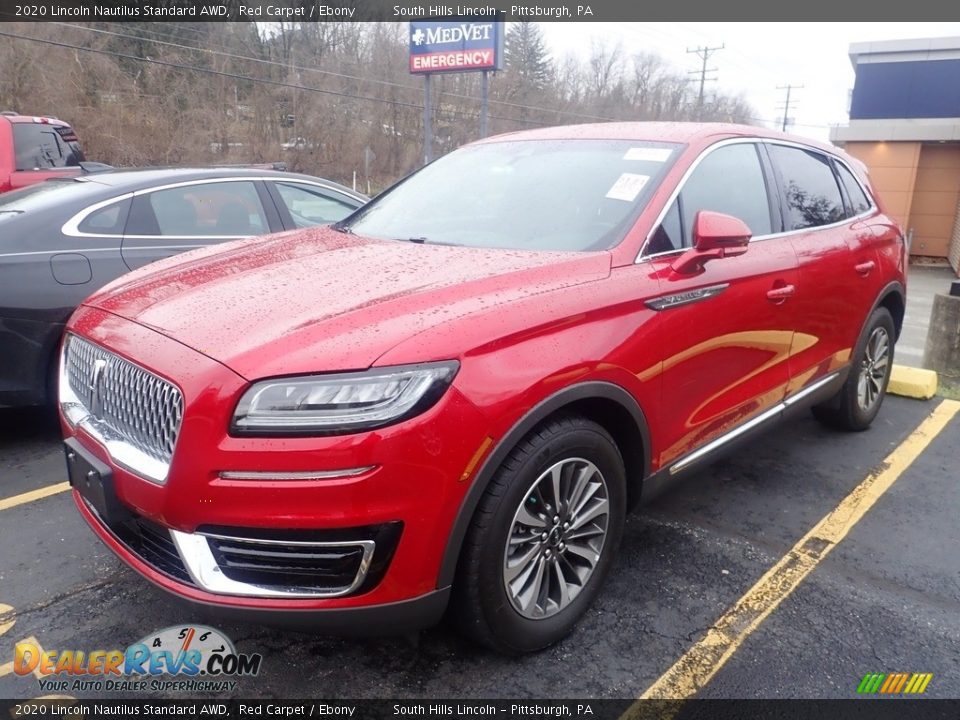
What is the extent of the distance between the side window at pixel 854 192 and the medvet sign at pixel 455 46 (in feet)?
65.9

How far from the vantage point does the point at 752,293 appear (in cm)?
317

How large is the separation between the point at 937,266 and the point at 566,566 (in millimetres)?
22941

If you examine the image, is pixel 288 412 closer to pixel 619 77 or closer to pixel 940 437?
pixel 940 437

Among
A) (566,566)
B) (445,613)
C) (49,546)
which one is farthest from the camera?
(49,546)

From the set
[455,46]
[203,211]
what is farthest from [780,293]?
[455,46]

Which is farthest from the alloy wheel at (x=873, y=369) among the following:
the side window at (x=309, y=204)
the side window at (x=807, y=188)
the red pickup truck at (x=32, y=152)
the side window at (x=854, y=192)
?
the red pickup truck at (x=32, y=152)

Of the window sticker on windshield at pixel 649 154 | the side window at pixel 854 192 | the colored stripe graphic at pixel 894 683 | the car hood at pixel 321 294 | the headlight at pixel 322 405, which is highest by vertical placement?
the window sticker on windshield at pixel 649 154

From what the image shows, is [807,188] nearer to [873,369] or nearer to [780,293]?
[780,293]

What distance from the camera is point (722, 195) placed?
3.26m

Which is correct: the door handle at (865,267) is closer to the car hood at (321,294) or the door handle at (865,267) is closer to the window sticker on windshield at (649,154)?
the window sticker on windshield at (649,154)

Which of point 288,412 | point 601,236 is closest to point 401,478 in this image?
point 288,412

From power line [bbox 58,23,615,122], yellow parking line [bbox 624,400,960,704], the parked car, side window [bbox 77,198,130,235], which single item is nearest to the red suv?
yellow parking line [bbox 624,400,960,704]

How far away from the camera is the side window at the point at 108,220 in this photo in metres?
4.25

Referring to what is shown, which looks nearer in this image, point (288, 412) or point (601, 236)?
point (288, 412)
